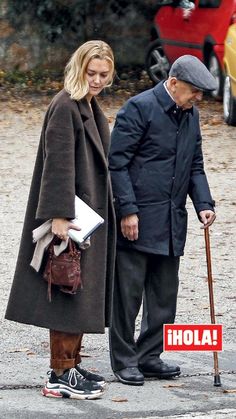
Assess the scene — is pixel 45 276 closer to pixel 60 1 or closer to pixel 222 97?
pixel 222 97

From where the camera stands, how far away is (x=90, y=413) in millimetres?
6547

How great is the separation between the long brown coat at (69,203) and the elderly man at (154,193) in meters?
0.19

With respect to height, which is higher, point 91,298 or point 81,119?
point 81,119

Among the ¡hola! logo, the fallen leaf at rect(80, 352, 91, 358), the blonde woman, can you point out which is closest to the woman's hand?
the blonde woman

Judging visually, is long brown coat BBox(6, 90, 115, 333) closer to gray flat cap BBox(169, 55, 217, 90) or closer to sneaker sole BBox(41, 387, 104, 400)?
sneaker sole BBox(41, 387, 104, 400)

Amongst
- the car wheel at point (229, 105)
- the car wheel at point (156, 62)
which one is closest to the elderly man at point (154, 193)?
the car wheel at point (229, 105)

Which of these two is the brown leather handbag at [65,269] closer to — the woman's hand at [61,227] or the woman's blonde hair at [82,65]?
the woman's hand at [61,227]

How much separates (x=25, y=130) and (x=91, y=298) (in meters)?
10.0

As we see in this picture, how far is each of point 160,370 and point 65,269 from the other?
42.5 inches

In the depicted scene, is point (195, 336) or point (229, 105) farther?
point (229, 105)

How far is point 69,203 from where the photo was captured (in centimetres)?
653

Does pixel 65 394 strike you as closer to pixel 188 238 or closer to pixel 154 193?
pixel 154 193

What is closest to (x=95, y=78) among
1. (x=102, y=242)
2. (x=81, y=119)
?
(x=81, y=119)

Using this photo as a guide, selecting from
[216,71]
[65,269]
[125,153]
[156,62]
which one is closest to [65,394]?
[65,269]
